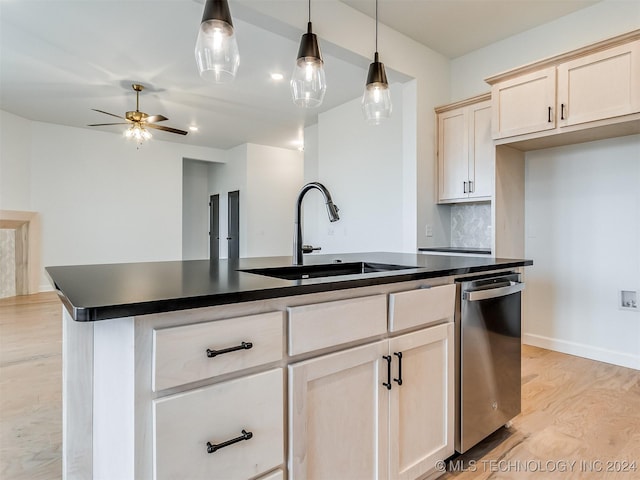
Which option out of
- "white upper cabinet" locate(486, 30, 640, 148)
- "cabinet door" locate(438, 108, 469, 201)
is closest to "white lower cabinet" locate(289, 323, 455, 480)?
"white upper cabinet" locate(486, 30, 640, 148)

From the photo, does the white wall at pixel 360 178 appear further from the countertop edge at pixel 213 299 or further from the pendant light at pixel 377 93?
the countertop edge at pixel 213 299

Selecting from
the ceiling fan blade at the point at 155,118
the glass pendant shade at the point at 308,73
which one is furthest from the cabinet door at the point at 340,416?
the ceiling fan blade at the point at 155,118

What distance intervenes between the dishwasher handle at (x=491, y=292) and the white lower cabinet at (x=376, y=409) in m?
0.17

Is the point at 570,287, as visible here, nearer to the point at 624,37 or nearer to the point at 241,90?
the point at 624,37

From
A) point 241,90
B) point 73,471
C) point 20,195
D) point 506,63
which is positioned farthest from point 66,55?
point 506,63

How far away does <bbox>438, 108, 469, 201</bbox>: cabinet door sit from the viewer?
11.7 feet

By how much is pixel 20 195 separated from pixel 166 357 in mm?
6644

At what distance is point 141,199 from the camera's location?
6.97m

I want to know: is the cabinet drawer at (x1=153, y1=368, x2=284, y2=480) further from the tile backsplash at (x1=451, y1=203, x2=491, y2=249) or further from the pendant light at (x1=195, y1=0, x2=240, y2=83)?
the tile backsplash at (x1=451, y1=203, x2=491, y2=249)

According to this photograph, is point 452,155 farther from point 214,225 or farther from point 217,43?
point 214,225

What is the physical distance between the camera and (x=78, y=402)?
1.21 meters

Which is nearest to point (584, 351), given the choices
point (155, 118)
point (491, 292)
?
point (491, 292)

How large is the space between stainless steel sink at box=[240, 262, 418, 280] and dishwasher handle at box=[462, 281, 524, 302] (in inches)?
11.0

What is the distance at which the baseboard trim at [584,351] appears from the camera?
9.57 ft
